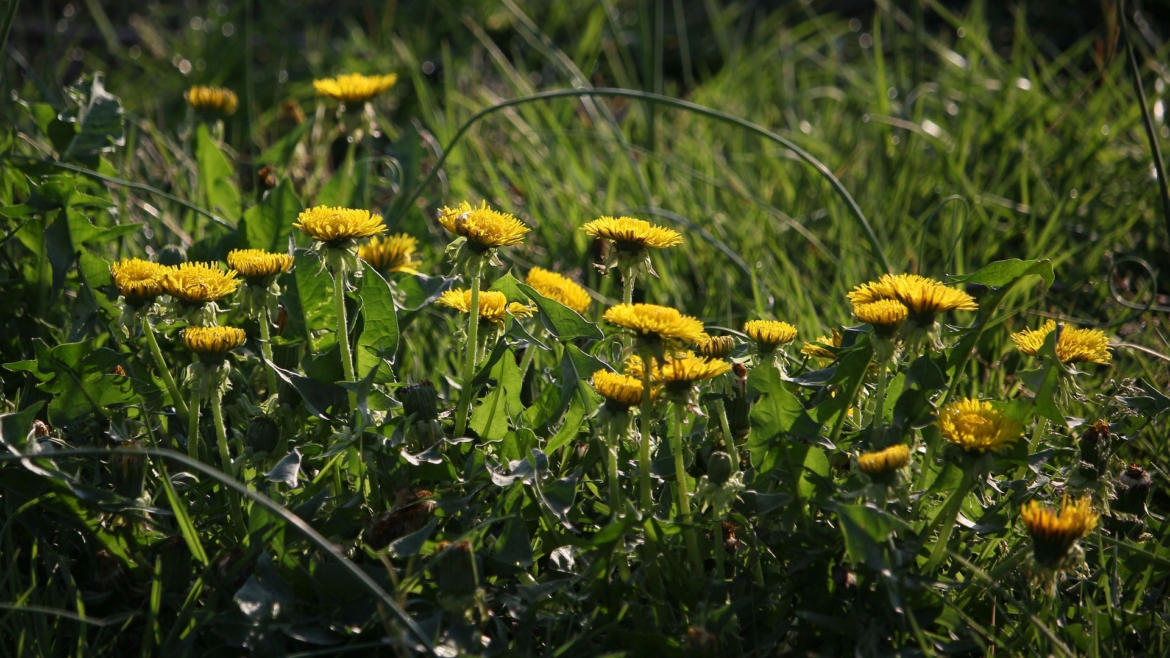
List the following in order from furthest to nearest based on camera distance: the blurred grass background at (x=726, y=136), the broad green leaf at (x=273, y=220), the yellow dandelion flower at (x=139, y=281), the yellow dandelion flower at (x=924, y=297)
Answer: the blurred grass background at (x=726, y=136) < the broad green leaf at (x=273, y=220) < the yellow dandelion flower at (x=139, y=281) < the yellow dandelion flower at (x=924, y=297)

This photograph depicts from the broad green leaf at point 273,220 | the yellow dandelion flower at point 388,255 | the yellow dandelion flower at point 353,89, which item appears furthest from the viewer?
the yellow dandelion flower at point 353,89

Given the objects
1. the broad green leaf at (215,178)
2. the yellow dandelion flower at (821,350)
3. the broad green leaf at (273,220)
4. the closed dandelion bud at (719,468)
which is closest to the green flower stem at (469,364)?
the closed dandelion bud at (719,468)

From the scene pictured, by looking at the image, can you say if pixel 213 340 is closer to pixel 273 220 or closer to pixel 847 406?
pixel 273 220

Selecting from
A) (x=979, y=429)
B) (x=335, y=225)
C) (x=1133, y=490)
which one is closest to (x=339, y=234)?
(x=335, y=225)

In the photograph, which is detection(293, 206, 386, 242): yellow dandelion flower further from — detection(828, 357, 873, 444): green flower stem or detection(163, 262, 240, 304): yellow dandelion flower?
detection(828, 357, 873, 444): green flower stem

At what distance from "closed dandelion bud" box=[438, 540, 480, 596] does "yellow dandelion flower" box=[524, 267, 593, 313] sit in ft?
1.58

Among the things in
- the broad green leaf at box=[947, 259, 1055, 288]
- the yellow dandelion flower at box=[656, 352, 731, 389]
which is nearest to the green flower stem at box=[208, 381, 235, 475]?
the yellow dandelion flower at box=[656, 352, 731, 389]

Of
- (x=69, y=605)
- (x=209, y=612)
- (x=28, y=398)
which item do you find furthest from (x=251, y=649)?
(x=28, y=398)

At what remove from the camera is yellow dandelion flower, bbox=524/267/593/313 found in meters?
1.46

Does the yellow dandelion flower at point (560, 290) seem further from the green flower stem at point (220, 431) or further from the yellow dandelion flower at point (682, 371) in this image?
the green flower stem at point (220, 431)

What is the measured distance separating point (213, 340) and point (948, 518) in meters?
0.92

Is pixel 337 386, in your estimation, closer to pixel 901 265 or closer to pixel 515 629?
pixel 515 629

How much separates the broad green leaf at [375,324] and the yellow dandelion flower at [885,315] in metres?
0.64

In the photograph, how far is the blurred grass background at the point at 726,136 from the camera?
2211mm
